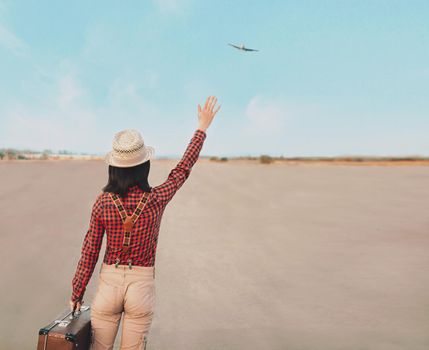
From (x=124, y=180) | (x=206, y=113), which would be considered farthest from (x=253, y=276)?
(x=124, y=180)

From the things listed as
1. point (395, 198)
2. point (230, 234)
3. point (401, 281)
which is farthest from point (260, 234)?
point (395, 198)

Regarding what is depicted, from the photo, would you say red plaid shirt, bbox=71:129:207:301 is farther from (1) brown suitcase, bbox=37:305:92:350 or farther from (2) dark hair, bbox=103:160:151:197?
(1) brown suitcase, bbox=37:305:92:350

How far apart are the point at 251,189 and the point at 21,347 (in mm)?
17072

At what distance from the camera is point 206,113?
327 cm

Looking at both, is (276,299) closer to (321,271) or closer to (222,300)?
(222,300)

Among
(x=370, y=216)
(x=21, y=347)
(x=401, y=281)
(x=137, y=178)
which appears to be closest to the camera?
(x=137, y=178)

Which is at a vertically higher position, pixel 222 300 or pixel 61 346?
pixel 61 346

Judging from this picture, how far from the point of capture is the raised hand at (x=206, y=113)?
324 cm

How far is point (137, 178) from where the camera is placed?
2637mm

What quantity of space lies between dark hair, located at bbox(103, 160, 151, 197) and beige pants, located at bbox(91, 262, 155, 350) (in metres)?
0.45

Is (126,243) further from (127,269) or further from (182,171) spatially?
(182,171)

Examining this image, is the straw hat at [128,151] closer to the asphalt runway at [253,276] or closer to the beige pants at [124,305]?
the beige pants at [124,305]

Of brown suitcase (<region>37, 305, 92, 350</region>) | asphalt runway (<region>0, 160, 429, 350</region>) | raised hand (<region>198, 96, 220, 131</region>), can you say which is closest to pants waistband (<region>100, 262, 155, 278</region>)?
brown suitcase (<region>37, 305, 92, 350</region>)

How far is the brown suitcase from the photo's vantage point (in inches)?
104
